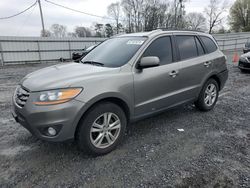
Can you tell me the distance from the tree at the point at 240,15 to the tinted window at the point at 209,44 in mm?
54936

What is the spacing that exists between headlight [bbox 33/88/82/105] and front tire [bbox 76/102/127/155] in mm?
358

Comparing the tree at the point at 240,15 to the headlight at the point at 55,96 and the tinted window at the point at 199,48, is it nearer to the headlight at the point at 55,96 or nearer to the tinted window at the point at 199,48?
the tinted window at the point at 199,48

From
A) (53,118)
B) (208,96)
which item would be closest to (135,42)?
(53,118)

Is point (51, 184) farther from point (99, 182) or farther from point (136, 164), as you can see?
point (136, 164)

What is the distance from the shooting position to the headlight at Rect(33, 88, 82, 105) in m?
2.15

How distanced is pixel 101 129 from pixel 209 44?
3309mm

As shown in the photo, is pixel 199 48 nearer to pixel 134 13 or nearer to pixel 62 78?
pixel 62 78

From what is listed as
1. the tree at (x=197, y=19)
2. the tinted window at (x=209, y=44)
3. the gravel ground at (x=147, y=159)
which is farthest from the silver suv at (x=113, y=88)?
the tree at (x=197, y=19)

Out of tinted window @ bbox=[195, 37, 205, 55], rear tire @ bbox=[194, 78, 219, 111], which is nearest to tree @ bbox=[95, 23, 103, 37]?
tinted window @ bbox=[195, 37, 205, 55]

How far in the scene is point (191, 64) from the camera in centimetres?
359

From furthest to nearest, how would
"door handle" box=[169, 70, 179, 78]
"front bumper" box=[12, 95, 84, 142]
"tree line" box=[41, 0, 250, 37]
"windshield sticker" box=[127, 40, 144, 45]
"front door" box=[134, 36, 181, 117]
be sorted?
"tree line" box=[41, 0, 250, 37] → "door handle" box=[169, 70, 179, 78] → "windshield sticker" box=[127, 40, 144, 45] → "front door" box=[134, 36, 181, 117] → "front bumper" box=[12, 95, 84, 142]

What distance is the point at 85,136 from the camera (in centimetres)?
240

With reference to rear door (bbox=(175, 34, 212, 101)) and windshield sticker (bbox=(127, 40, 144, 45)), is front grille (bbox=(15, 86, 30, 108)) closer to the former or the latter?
windshield sticker (bbox=(127, 40, 144, 45))

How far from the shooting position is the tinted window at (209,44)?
409 cm
